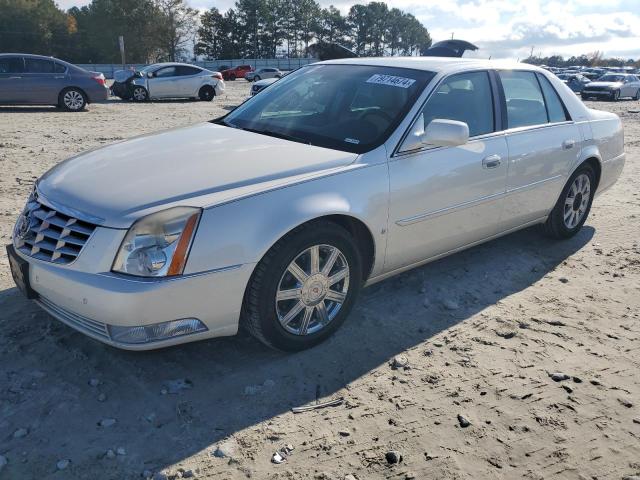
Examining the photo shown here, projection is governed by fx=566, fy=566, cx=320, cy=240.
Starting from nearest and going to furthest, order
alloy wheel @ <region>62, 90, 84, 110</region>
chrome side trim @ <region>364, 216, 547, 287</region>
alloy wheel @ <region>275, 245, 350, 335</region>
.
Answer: alloy wheel @ <region>275, 245, 350, 335</region> < chrome side trim @ <region>364, 216, 547, 287</region> < alloy wheel @ <region>62, 90, 84, 110</region>

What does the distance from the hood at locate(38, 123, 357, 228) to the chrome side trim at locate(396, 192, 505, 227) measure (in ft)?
1.82

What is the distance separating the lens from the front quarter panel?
2.70 m

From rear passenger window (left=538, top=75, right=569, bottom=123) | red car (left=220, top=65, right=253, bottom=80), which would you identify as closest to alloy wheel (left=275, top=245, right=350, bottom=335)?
rear passenger window (left=538, top=75, right=569, bottom=123)

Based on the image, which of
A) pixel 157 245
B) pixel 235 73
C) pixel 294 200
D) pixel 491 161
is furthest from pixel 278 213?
pixel 235 73

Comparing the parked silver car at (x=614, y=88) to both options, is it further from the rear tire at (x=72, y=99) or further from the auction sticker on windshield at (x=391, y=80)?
the auction sticker on windshield at (x=391, y=80)

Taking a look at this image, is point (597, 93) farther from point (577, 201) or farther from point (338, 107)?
point (338, 107)

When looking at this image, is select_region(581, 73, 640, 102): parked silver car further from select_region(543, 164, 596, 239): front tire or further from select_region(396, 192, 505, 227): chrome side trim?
select_region(396, 192, 505, 227): chrome side trim

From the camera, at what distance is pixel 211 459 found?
243 cm

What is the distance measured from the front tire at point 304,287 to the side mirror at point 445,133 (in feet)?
2.68

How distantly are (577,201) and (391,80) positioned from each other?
2401 millimetres

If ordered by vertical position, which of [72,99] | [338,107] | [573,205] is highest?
[338,107]

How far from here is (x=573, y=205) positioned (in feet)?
17.0

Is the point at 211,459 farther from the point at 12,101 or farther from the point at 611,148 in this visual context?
the point at 12,101

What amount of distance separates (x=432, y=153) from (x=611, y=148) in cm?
274
